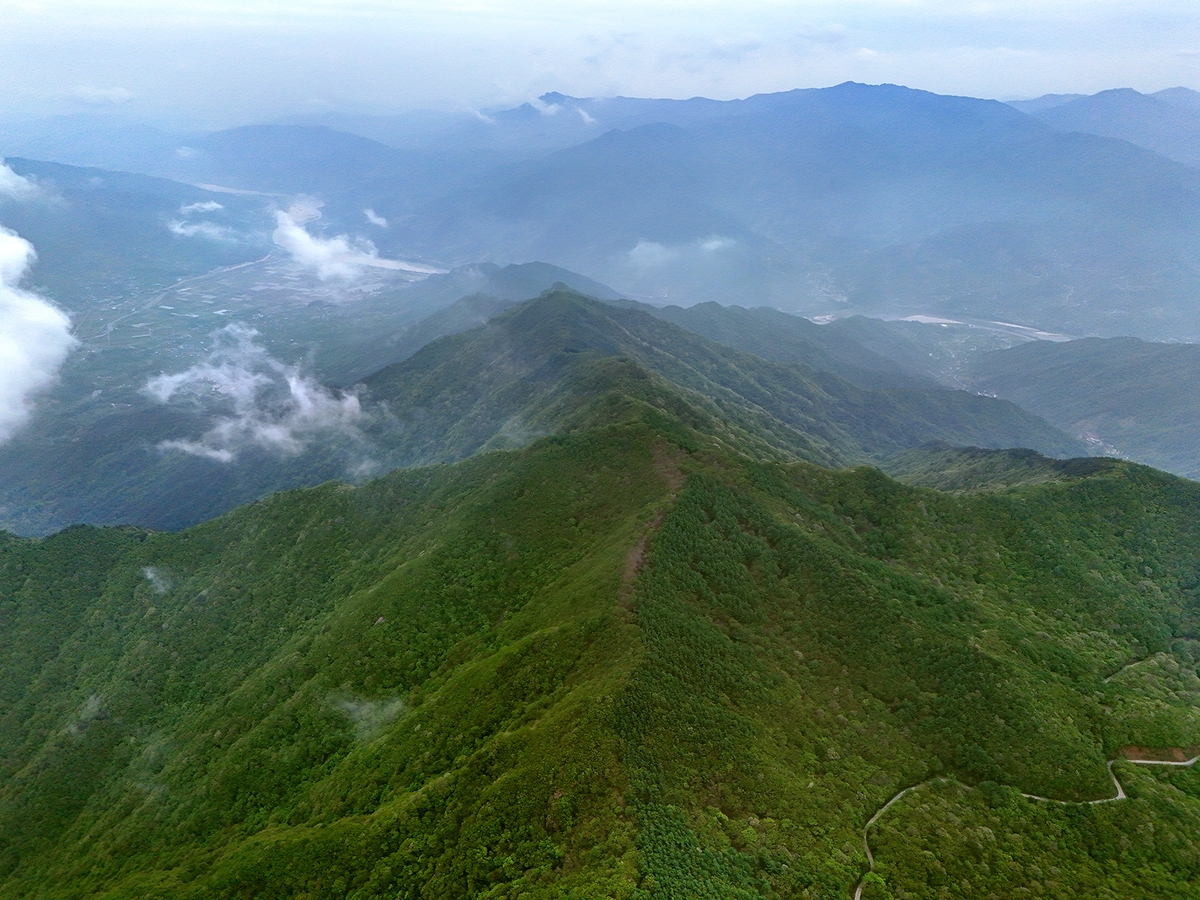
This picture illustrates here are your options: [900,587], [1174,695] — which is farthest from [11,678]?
[1174,695]

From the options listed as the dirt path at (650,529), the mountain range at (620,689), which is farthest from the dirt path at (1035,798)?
the dirt path at (650,529)

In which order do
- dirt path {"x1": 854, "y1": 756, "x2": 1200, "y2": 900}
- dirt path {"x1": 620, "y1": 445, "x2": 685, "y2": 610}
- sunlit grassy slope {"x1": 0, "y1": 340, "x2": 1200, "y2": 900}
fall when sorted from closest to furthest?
dirt path {"x1": 854, "y1": 756, "x2": 1200, "y2": 900} < sunlit grassy slope {"x1": 0, "y1": 340, "x2": 1200, "y2": 900} < dirt path {"x1": 620, "y1": 445, "x2": 685, "y2": 610}

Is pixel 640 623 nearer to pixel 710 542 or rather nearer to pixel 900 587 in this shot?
pixel 710 542

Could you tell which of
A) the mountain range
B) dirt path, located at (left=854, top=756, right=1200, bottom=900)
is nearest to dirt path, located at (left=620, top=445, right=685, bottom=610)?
the mountain range

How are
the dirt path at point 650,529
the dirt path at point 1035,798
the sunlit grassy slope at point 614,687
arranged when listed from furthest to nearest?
the dirt path at point 650,529
the sunlit grassy slope at point 614,687
the dirt path at point 1035,798

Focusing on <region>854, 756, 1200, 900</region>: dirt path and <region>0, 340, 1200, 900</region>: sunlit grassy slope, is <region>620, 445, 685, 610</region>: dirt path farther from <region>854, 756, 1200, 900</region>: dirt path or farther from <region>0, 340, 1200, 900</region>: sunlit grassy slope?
<region>854, 756, 1200, 900</region>: dirt path

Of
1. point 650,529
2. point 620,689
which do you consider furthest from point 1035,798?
point 650,529

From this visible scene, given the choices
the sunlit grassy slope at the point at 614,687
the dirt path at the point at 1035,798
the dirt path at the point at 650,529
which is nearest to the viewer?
the dirt path at the point at 1035,798

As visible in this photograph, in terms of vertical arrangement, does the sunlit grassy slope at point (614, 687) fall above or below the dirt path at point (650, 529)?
below

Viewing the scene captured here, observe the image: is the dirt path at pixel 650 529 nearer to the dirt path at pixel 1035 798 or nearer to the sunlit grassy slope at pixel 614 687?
the sunlit grassy slope at pixel 614 687
